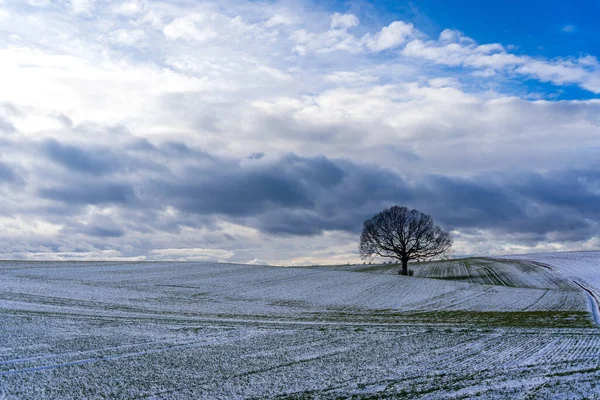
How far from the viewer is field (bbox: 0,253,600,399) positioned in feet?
→ 47.8

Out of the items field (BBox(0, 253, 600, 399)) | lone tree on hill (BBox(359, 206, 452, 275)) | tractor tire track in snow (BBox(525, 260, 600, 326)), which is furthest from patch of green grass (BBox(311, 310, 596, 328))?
lone tree on hill (BBox(359, 206, 452, 275))

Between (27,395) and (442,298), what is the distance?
1388 inches

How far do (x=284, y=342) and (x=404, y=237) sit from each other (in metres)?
54.0

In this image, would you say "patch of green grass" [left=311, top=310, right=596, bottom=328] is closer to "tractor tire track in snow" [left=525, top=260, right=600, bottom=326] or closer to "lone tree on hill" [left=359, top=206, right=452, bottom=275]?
"tractor tire track in snow" [left=525, top=260, right=600, bottom=326]

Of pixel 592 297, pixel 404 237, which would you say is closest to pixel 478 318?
pixel 592 297

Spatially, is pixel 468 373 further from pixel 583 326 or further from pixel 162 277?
pixel 162 277

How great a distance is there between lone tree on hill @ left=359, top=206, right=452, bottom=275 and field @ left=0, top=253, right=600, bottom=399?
1047 inches

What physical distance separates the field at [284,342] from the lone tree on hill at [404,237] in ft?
87.3

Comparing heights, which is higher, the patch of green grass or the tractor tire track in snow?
the tractor tire track in snow

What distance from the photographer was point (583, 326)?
26547 millimetres

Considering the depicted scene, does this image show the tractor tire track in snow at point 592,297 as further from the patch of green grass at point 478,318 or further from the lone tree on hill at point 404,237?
the lone tree on hill at point 404,237

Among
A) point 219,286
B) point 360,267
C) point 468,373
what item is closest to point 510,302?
point 219,286

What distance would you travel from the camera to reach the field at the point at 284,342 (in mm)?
14555

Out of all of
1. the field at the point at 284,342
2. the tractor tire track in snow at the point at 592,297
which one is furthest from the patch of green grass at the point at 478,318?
the tractor tire track in snow at the point at 592,297
